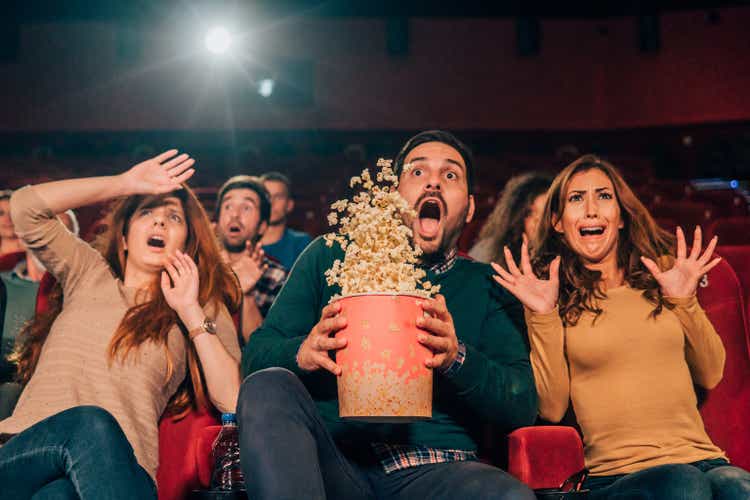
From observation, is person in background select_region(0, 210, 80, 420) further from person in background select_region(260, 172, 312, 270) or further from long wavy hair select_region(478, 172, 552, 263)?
long wavy hair select_region(478, 172, 552, 263)

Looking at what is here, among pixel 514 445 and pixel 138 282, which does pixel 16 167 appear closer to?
pixel 138 282

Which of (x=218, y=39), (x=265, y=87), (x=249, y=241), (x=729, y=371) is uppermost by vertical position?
(x=218, y=39)

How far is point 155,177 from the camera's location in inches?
65.7

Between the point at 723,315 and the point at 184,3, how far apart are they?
6.83m

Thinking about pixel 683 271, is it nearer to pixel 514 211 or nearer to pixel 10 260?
pixel 514 211

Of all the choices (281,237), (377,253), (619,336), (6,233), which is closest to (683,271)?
(619,336)

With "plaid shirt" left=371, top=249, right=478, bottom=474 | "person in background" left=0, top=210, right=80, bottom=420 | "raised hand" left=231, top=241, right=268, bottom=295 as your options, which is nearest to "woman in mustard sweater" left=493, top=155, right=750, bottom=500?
"plaid shirt" left=371, top=249, right=478, bottom=474

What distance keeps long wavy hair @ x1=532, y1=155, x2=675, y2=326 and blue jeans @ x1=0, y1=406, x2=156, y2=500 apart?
0.78 m

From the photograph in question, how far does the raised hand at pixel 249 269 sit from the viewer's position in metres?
2.21

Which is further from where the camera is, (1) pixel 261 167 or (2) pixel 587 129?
(2) pixel 587 129

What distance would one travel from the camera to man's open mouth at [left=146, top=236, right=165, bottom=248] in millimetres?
1721

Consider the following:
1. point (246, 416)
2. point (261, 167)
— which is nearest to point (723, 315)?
point (246, 416)

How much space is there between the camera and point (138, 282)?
1.72 meters

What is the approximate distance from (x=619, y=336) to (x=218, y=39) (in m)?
7.05
